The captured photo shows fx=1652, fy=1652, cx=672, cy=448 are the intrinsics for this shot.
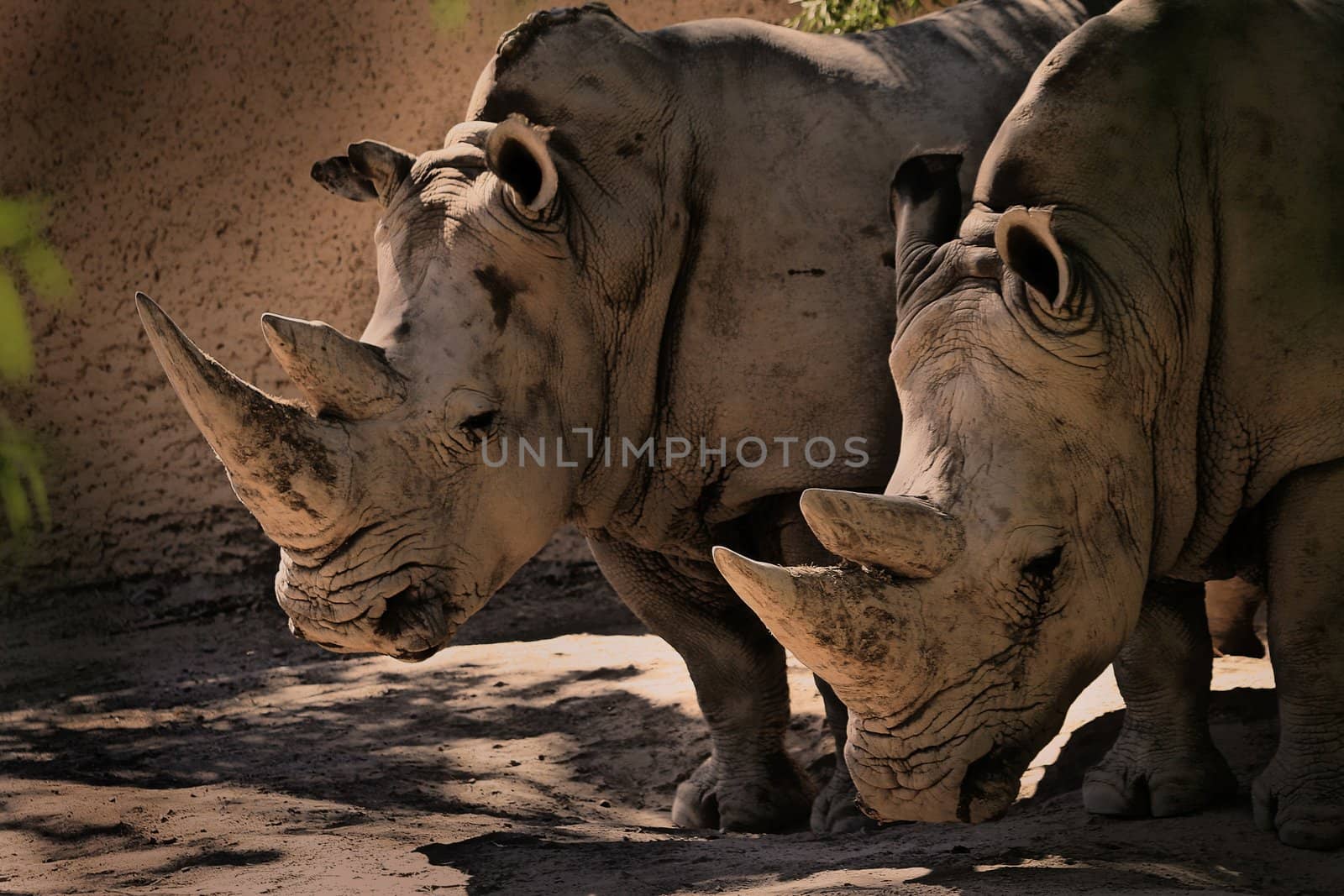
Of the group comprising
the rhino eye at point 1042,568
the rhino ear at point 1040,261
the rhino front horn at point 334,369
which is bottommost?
the rhino eye at point 1042,568

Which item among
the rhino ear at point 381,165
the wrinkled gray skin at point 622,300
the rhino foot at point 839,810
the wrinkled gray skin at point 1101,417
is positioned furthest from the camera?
the rhino foot at point 839,810

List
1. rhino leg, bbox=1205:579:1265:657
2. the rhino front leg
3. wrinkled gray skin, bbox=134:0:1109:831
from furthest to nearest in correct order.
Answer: rhino leg, bbox=1205:579:1265:657 → the rhino front leg → wrinkled gray skin, bbox=134:0:1109:831

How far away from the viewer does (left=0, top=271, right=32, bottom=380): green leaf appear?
10305 millimetres

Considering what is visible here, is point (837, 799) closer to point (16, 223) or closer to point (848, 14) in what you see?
point (848, 14)

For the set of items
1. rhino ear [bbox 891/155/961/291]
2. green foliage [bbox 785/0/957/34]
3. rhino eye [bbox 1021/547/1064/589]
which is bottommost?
rhino eye [bbox 1021/547/1064/589]

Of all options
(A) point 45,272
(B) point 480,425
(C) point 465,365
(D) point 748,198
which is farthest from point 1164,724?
(A) point 45,272

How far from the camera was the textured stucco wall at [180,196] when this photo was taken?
10.3m

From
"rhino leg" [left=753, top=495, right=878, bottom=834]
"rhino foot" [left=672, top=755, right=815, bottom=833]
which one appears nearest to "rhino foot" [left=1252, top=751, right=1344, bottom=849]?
"rhino leg" [left=753, top=495, right=878, bottom=834]

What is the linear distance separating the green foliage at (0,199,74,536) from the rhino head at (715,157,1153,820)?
7674 mm

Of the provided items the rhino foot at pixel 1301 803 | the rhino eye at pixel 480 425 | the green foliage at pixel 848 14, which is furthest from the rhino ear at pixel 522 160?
the green foliage at pixel 848 14

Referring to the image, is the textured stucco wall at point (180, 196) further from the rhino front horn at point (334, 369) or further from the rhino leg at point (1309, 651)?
the rhino leg at point (1309, 651)

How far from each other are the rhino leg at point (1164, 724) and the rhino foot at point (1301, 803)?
358 millimetres

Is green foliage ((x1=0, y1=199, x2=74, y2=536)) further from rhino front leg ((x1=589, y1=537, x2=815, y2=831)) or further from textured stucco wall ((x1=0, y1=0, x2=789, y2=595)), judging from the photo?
rhino front leg ((x1=589, y1=537, x2=815, y2=831))

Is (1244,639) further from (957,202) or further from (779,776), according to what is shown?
(957,202)
